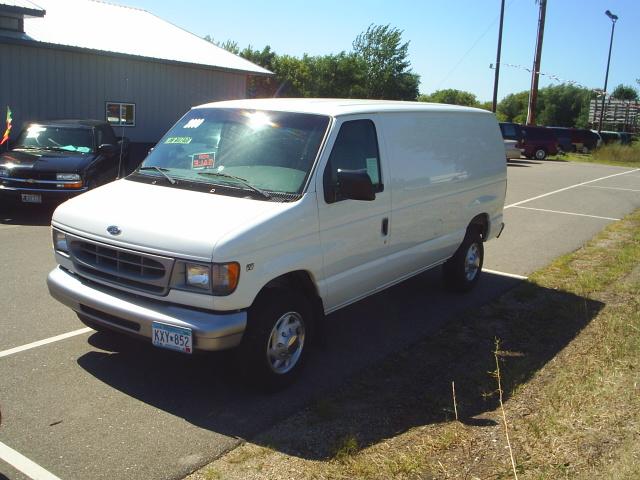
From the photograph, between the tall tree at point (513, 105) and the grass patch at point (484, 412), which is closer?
the grass patch at point (484, 412)

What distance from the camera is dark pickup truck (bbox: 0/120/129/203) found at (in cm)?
1084

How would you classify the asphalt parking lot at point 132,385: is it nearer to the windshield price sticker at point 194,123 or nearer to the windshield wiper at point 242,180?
the windshield wiper at point 242,180

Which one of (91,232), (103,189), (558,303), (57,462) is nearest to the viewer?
(57,462)

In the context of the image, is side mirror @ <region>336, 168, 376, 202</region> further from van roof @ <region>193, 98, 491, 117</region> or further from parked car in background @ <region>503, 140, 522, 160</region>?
parked car in background @ <region>503, 140, 522, 160</region>

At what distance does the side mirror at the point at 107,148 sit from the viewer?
11562mm

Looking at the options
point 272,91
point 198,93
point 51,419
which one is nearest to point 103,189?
point 51,419

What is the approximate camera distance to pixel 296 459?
12.4 feet

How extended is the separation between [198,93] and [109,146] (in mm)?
10071

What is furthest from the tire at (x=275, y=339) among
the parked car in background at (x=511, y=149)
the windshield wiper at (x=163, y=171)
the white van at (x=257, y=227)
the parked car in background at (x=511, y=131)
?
the parked car in background at (x=511, y=131)

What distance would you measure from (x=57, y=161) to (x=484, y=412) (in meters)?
9.15

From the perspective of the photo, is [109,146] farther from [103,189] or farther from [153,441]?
[153,441]

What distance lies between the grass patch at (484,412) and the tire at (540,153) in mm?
31289

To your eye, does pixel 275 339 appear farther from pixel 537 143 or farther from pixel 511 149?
pixel 537 143

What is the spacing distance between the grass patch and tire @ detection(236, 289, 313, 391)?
378mm
